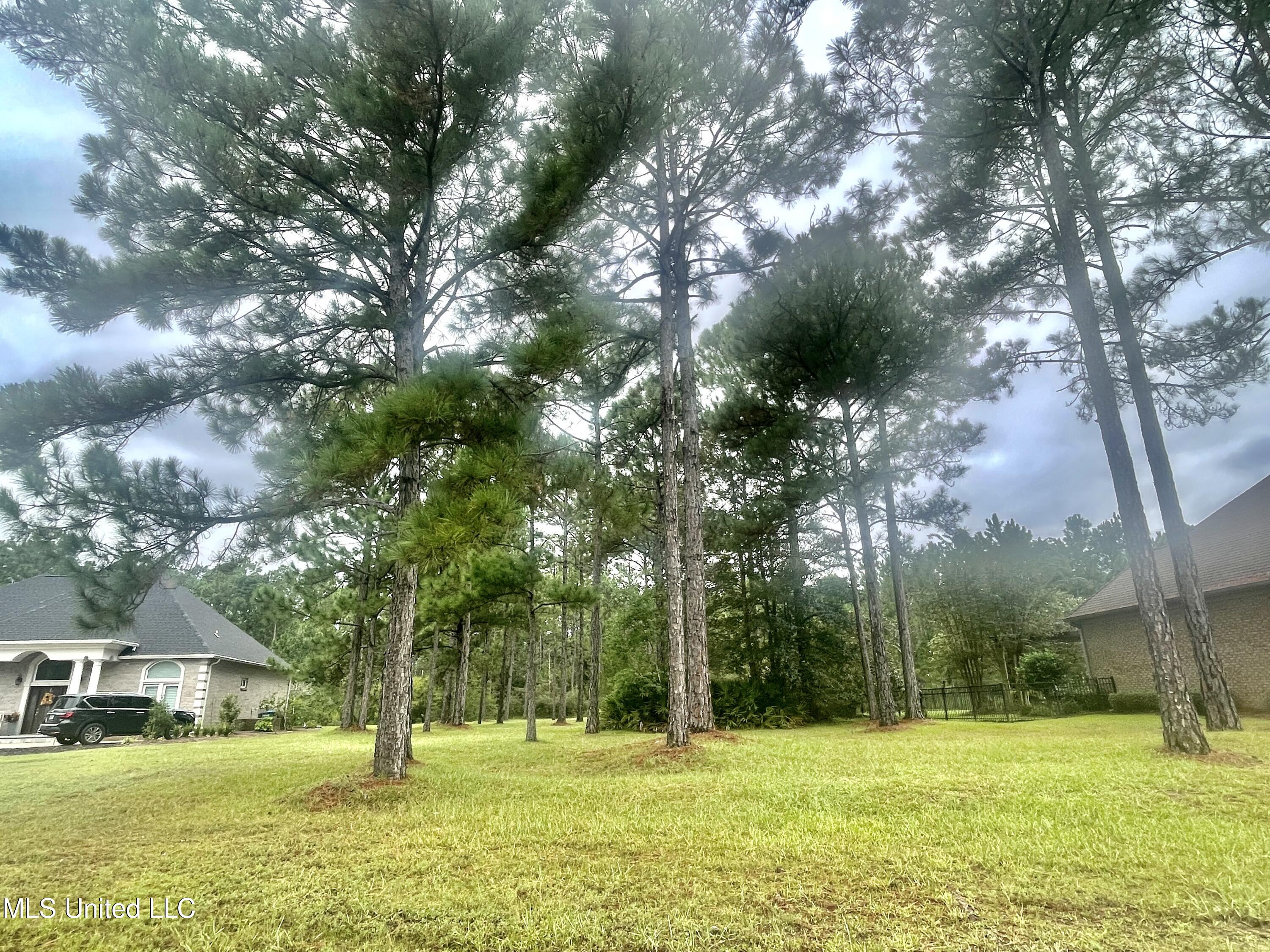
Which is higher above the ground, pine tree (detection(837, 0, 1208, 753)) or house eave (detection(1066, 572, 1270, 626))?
pine tree (detection(837, 0, 1208, 753))

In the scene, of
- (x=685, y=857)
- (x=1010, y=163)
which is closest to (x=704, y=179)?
(x=1010, y=163)

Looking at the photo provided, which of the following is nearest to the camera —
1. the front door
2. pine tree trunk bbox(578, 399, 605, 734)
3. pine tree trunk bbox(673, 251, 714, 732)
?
pine tree trunk bbox(673, 251, 714, 732)

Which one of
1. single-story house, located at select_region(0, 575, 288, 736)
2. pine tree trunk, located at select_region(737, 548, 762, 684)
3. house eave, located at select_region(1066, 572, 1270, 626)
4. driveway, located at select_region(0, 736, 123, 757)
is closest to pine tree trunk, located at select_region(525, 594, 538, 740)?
pine tree trunk, located at select_region(737, 548, 762, 684)

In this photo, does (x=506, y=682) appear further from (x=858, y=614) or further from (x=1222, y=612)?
(x=1222, y=612)

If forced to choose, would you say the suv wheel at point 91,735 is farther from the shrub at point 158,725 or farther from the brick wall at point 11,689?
the brick wall at point 11,689

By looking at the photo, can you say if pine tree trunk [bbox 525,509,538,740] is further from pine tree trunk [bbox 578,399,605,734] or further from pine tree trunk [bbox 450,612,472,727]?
pine tree trunk [bbox 450,612,472,727]

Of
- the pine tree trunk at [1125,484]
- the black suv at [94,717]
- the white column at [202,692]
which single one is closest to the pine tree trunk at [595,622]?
the pine tree trunk at [1125,484]

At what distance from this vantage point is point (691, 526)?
10703 mm

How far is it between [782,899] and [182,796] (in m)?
6.88

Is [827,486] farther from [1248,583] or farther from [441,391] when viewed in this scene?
[441,391]

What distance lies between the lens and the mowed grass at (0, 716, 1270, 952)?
8.13 ft

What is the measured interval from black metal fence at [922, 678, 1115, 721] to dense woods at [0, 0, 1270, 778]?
10.3 feet

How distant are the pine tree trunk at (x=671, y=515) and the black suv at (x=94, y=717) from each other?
15.3 meters

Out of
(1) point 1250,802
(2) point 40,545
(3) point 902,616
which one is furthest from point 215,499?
(3) point 902,616
